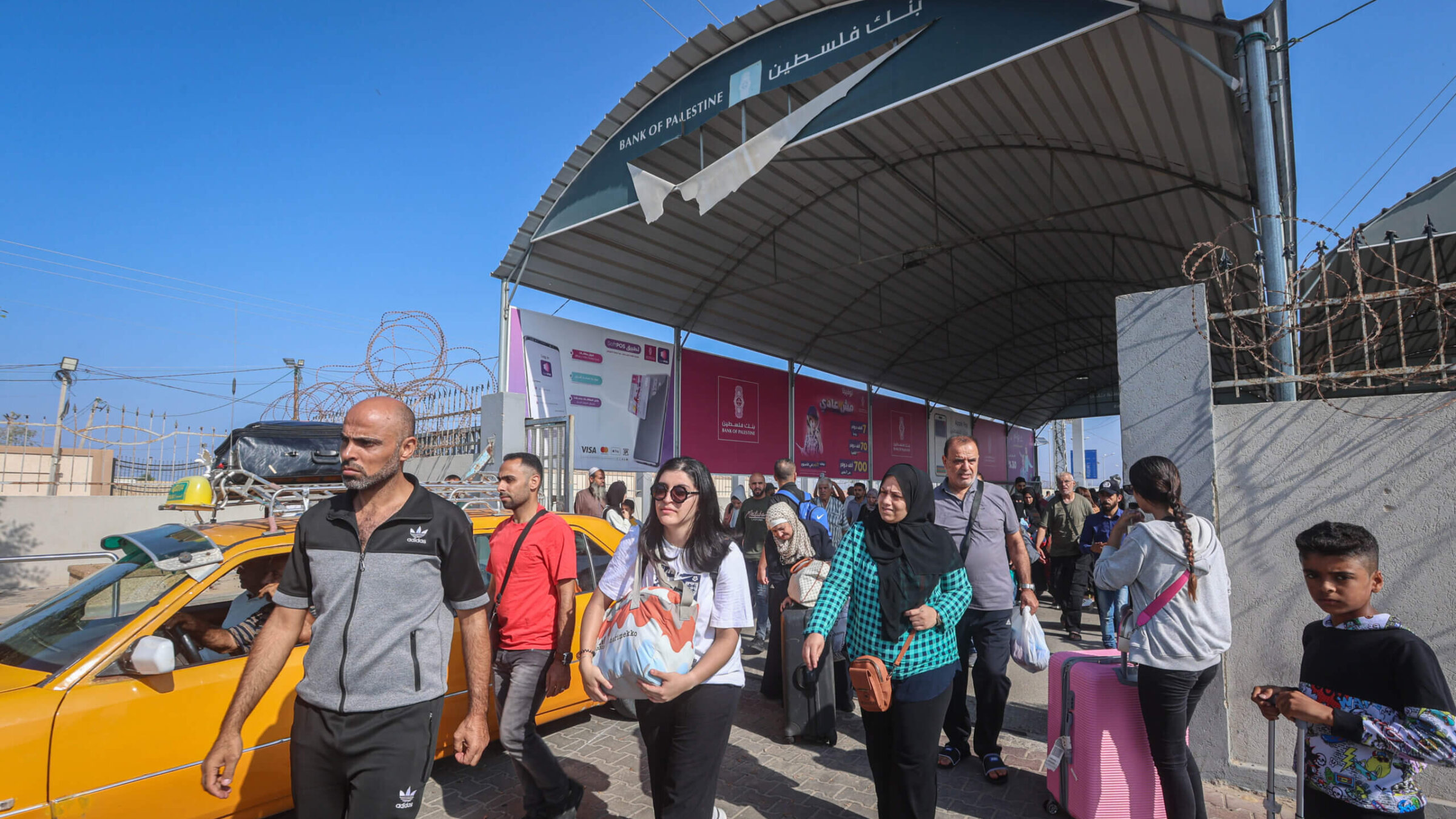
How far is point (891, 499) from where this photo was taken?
3.08 m

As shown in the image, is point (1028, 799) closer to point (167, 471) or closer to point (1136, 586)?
point (1136, 586)

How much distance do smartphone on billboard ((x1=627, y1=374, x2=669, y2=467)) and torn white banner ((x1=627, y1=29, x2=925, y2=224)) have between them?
495 centimetres

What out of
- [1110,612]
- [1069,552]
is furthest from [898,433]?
[1110,612]

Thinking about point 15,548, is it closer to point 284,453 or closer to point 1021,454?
point 284,453

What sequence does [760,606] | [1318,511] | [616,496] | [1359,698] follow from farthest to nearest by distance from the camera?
[616,496], [760,606], [1318,511], [1359,698]

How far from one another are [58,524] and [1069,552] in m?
15.2

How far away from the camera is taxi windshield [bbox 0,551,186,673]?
313 cm

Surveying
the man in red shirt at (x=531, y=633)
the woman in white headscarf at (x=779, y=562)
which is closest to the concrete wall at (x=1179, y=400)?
the woman in white headscarf at (x=779, y=562)

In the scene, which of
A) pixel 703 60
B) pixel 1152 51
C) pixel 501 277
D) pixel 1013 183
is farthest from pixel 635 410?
pixel 1152 51

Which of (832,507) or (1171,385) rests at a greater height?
(1171,385)

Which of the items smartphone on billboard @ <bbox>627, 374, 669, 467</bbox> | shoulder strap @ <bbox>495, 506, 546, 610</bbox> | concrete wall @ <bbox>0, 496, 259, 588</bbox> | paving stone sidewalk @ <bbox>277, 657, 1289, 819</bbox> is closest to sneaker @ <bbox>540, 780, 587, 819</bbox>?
paving stone sidewalk @ <bbox>277, 657, 1289, 819</bbox>

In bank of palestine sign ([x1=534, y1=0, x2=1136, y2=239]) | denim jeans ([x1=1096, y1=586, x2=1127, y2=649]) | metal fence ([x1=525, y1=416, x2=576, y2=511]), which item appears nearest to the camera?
bank of palestine sign ([x1=534, y1=0, x2=1136, y2=239])

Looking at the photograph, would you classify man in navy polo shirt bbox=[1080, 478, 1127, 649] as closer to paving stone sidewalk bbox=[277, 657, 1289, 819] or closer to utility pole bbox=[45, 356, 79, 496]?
paving stone sidewalk bbox=[277, 657, 1289, 819]

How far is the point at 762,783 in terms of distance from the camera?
4.22m
